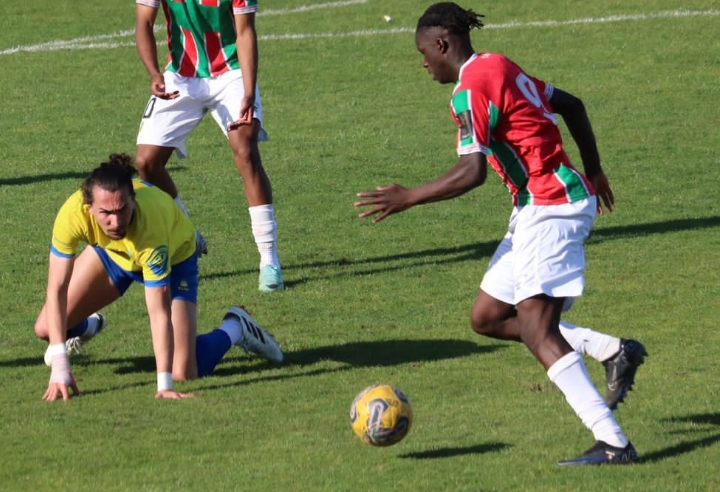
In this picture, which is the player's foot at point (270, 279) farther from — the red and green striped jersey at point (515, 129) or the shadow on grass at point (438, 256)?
the red and green striped jersey at point (515, 129)

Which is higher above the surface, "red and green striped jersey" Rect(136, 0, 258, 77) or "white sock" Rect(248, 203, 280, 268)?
"red and green striped jersey" Rect(136, 0, 258, 77)

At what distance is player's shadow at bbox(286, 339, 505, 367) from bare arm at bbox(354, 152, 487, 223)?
2535 millimetres

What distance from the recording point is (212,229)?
41.9ft

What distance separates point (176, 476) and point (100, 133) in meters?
11.4

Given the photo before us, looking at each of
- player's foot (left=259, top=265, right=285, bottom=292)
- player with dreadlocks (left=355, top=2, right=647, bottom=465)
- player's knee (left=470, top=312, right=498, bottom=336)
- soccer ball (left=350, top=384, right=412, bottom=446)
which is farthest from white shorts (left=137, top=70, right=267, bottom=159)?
soccer ball (left=350, top=384, right=412, bottom=446)

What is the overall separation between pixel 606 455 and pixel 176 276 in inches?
120

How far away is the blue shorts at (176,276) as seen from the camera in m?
8.34

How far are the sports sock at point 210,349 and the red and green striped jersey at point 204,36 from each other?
2868 mm

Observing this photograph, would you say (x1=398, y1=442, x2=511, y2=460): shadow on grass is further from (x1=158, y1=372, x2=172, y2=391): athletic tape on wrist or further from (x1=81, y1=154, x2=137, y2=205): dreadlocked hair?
(x1=81, y1=154, x2=137, y2=205): dreadlocked hair

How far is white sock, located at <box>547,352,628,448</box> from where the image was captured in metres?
6.31

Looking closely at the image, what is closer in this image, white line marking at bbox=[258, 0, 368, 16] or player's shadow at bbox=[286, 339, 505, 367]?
player's shadow at bbox=[286, 339, 505, 367]

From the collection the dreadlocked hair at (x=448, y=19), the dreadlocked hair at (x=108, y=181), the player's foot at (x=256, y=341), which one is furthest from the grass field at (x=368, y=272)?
the dreadlocked hair at (x=448, y=19)

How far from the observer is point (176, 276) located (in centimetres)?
839

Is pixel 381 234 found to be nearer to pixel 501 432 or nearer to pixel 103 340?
pixel 103 340
